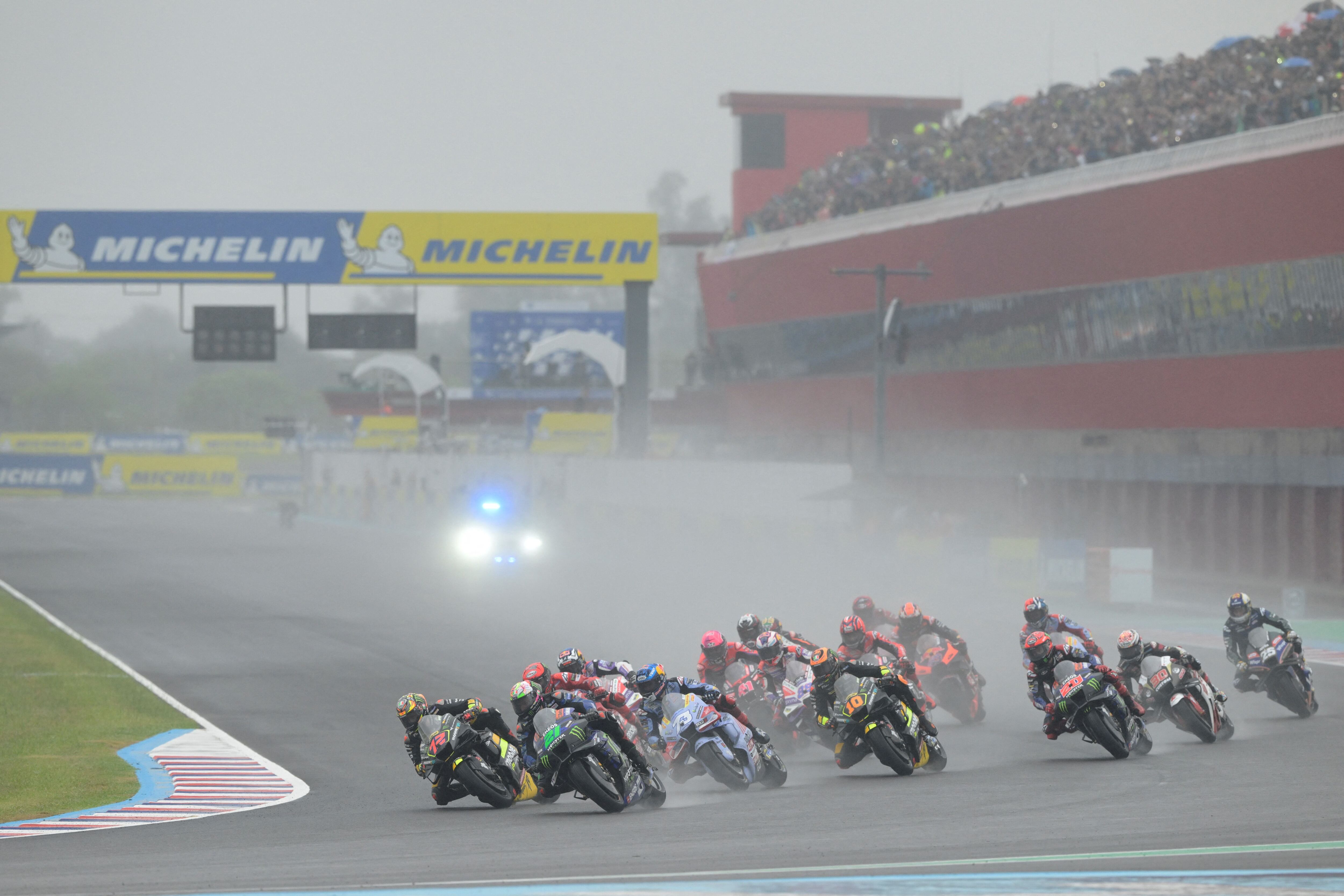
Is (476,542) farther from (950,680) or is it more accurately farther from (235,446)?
(235,446)

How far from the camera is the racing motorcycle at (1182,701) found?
15.5 m

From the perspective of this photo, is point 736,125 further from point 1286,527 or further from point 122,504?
point 1286,527

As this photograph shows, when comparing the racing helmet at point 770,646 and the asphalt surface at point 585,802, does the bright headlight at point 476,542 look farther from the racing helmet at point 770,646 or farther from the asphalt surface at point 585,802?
the racing helmet at point 770,646

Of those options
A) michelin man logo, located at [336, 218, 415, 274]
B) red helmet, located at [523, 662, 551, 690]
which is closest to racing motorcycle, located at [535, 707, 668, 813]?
red helmet, located at [523, 662, 551, 690]

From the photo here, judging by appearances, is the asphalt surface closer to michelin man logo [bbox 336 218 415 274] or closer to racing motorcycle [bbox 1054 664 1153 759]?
racing motorcycle [bbox 1054 664 1153 759]

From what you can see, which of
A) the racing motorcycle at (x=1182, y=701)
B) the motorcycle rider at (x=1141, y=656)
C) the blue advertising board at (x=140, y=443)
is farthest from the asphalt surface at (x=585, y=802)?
the blue advertising board at (x=140, y=443)

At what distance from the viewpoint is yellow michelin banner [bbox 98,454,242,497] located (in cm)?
8862

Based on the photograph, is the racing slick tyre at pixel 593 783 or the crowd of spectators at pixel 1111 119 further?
the crowd of spectators at pixel 1111 119

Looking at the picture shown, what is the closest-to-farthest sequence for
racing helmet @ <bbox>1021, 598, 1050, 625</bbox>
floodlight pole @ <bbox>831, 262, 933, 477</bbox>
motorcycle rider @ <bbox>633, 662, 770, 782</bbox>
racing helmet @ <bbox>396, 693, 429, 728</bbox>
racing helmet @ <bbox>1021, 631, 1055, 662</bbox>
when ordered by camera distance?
1. racing helmet @ <bbox>396, 693, 429, 728</bbox>
2. motorcycle rider @ <bbox>633, 662, 770, 782</bbox>
3. racing helmet @ <bbox>1021, 631, 1055, 662</bbox>
4. racing helmet @ <bbox>1021, 598, 1050, 625</bbox>
5. floodlight pole @ <bbox>831, 262, 933, 477</bbox>

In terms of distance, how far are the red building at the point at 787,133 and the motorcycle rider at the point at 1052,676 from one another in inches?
2192

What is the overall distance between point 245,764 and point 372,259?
105 ft

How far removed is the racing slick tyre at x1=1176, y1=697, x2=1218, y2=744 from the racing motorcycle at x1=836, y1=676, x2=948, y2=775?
2.70m

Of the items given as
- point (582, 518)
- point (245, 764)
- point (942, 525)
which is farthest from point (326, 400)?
point (245, 764)

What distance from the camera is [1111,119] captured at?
3856 centimetres
